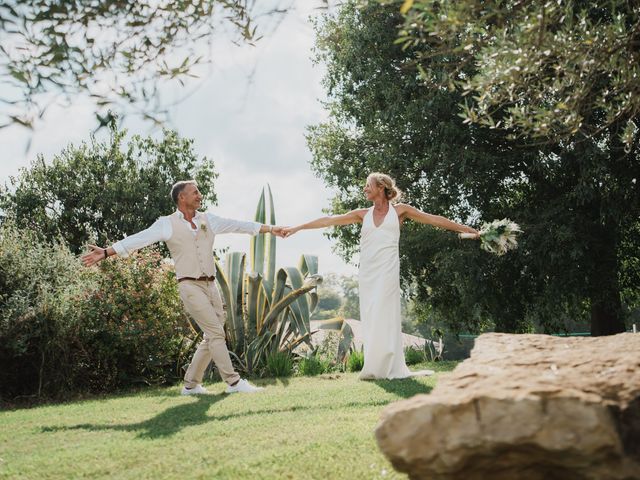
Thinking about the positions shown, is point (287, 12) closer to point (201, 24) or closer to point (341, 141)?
point (201, 24)

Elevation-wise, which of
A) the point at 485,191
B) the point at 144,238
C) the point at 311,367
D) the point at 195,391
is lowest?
the point at 195,391

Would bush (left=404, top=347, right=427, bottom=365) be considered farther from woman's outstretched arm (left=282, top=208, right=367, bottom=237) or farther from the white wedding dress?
woman's outstretched arm (left=282, top=208, right=367, bottom=237)

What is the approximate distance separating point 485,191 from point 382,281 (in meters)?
8.12

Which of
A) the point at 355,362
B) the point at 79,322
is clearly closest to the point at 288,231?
the point at 355,362

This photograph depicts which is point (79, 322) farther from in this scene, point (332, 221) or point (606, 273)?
point (606, 273)

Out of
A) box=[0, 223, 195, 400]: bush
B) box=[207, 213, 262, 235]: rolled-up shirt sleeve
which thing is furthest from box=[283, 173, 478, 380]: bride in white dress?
box=[0, 223, 195, 400]: bush

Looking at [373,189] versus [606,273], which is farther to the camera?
[606,273]

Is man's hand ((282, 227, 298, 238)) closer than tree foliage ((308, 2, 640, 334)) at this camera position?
Yes

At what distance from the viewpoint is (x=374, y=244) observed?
28.3 feet

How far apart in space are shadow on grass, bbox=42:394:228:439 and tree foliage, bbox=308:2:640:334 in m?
9.61

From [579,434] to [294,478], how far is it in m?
1.85

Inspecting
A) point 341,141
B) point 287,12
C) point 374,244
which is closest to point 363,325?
point 374,244

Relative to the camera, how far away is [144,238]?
7.90 metres

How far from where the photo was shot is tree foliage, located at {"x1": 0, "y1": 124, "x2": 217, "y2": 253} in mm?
31422
